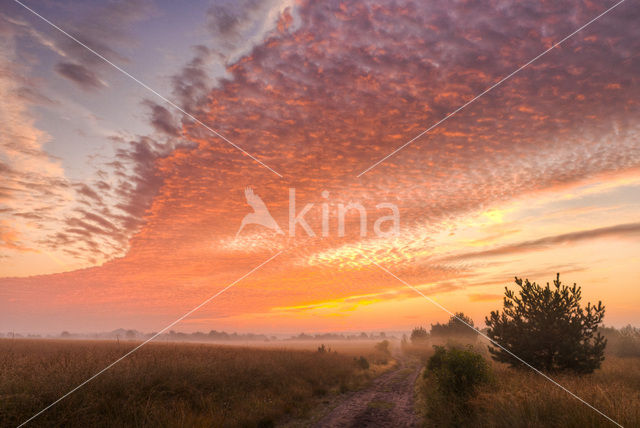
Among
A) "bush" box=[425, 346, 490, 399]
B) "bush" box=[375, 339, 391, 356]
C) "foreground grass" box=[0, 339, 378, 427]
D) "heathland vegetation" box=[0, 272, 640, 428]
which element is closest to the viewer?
"heathland vegetation" box=[0, 272, 640, 428]

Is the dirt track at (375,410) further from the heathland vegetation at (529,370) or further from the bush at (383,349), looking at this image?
the bush at (383,349)

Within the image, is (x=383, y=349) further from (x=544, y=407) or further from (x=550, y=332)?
(x=544, y=407)

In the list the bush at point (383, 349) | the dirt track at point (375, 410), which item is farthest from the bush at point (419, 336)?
the dirt track at point (375, 410)

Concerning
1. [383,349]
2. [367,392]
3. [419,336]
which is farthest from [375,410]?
[419,336]

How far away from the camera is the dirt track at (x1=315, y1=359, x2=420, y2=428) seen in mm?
13453

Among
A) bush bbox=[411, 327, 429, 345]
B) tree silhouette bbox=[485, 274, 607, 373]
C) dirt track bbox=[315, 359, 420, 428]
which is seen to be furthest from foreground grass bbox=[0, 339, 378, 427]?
bush bbox=[411, 327, 429, 345]

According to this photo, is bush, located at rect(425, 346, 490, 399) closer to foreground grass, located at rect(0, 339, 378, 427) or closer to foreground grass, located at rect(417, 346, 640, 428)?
foreground grass, located at rect(417, 346, 640, 428)

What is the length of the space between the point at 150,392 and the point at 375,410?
10806 mm

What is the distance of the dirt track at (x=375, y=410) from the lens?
13453 millimetres

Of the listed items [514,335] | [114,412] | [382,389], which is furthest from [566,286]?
[114,412]

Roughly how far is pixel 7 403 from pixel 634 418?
52.9 ft

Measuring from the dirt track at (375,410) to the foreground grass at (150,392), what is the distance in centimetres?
215

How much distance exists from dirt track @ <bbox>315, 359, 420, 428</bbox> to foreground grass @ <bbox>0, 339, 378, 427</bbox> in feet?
7.06

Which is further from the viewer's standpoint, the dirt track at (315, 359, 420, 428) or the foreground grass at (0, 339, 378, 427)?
the dirt track at (315, 359, 420, 428)
